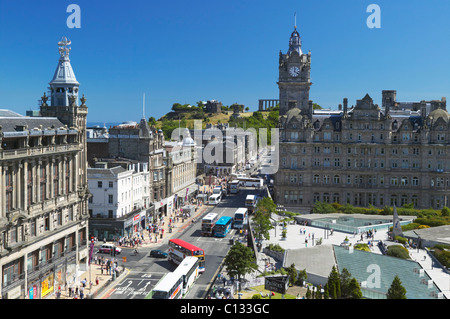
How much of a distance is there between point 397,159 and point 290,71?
33.7 metres

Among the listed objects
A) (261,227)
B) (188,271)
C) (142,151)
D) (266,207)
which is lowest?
(188,271)

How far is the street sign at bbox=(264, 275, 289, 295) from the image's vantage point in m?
47.1

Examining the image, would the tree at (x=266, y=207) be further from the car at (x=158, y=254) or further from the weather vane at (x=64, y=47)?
the weather vane at (x=64, y=47)

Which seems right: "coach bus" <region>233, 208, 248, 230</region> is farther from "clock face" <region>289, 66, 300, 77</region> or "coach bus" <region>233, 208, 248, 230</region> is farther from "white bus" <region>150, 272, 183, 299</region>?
"clock face" <region>289, 66, 300, 77</region>

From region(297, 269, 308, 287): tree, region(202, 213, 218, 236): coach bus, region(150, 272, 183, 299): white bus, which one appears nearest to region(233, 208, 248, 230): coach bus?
region(202, 213, 218, 236): coach bus

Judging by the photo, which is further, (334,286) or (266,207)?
(266,207)

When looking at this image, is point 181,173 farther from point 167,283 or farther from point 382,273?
point 167,283

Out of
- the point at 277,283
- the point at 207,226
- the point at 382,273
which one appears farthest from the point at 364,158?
the point at 277,283

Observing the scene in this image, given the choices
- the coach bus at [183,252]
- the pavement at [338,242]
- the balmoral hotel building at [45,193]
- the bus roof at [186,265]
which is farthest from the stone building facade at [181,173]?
the bus roof at [186,265]

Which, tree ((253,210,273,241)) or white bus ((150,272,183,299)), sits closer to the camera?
white bus ((150,272,183,299))

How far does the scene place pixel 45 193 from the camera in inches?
1964

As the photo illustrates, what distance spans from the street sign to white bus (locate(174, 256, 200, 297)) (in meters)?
8.04

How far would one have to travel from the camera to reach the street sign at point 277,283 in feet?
154

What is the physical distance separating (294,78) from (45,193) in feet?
251
